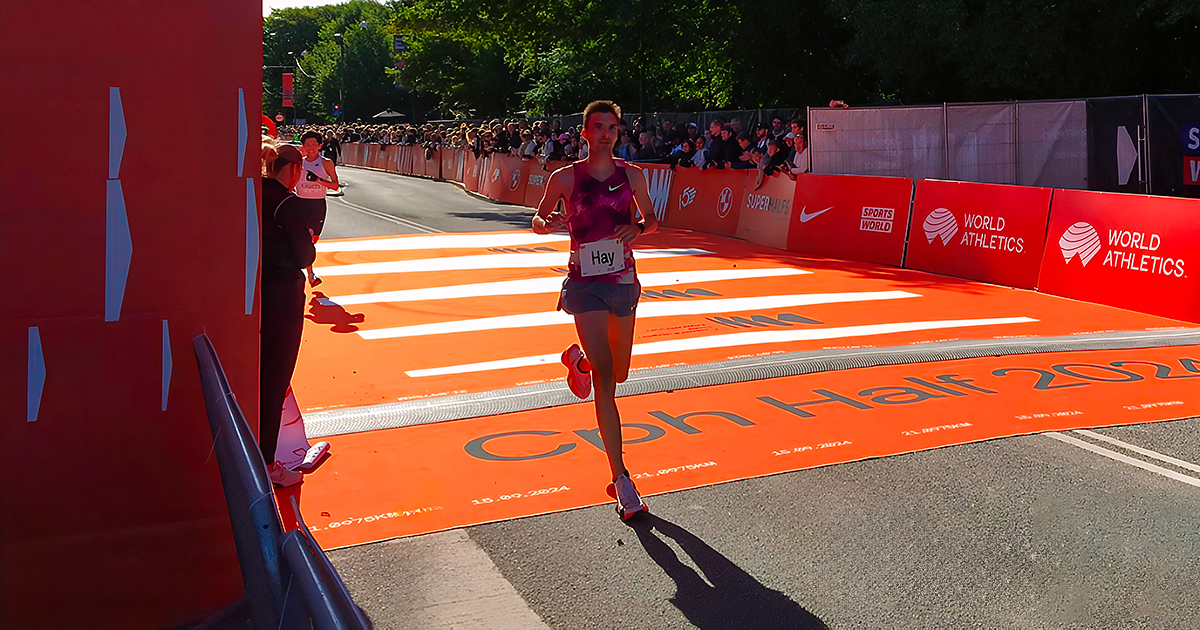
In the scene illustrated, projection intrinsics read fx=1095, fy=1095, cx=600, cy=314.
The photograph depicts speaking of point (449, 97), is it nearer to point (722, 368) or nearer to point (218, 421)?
point (722, 368)

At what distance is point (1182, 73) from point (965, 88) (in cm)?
462

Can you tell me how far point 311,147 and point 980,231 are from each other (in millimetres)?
8611

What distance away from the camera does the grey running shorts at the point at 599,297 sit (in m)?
5.42

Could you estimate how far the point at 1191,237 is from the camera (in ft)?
37.4

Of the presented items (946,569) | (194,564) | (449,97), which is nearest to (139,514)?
(194,564)

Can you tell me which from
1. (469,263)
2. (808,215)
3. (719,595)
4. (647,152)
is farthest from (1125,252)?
(647,152)

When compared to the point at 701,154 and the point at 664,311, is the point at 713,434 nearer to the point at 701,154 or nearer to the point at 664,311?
the point at 664,311

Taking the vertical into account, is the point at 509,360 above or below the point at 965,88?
below

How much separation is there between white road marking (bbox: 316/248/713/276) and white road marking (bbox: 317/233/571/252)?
3.20 feet

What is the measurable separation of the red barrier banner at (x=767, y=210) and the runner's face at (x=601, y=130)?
13.3 meters

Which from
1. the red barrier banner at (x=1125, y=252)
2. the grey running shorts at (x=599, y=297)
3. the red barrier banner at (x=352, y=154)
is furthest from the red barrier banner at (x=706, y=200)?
the red barrier banner at (x=352, y=154)

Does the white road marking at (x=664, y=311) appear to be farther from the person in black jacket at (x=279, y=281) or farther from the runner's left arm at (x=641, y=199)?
the runner's left arm at (x=641, y=199)

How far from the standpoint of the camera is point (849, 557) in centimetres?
494

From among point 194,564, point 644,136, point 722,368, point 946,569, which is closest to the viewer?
point 194,564
